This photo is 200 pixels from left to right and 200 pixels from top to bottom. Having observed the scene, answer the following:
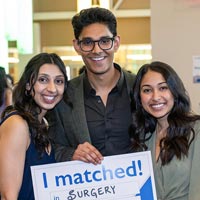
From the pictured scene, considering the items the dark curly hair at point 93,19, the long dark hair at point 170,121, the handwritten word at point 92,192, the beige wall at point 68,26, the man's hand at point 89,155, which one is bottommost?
the handwritten word at point 92,192

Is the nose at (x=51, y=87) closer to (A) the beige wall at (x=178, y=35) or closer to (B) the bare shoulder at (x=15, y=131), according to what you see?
(B) the bare shoulder at (x=15, y=131)

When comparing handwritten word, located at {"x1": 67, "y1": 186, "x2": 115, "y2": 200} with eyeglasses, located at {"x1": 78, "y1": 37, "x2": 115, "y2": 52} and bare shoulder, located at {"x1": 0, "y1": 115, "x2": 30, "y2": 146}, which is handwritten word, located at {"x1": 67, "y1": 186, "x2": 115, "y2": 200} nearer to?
bare shoulder, located at {"x1": 0, "y1": 115, "x2": 30, "y2": 146}

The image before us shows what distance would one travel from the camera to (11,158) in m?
1.57

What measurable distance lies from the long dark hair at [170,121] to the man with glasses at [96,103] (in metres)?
0.11

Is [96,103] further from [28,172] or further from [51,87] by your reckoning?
[28,172]

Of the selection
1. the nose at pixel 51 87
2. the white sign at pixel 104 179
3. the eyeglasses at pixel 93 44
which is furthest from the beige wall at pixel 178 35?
the nose at pixel 51 87

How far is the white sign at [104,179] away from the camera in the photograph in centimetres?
174

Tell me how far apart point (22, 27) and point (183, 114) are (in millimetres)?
3827

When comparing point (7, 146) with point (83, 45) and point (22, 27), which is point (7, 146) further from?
point (22, 27)

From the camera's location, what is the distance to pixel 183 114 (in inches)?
72.4

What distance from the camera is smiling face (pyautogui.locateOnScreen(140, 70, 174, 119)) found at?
1805mm

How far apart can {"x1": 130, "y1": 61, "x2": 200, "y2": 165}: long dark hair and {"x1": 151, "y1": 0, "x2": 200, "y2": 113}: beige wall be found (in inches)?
39.0

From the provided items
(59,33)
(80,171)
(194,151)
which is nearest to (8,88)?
(80,171)

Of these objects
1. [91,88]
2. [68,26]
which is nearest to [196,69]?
[91,88]
